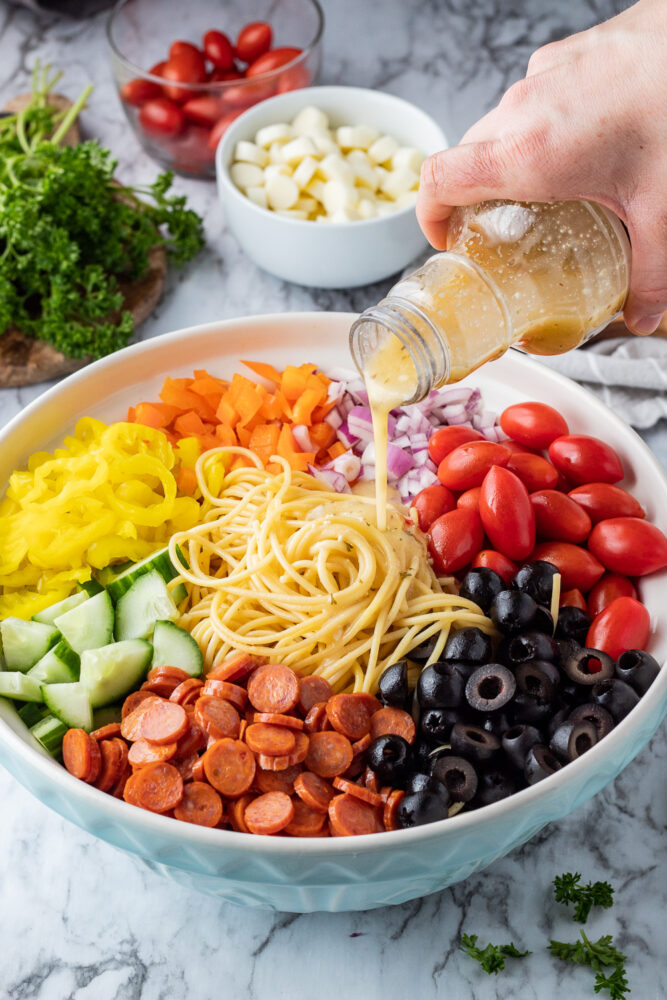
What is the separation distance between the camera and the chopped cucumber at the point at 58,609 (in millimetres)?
2133

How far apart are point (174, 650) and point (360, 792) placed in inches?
20.8

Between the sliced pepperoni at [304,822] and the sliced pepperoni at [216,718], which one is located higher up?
the sliced pepperoni at [216,718]

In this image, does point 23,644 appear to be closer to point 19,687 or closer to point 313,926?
point 19,687

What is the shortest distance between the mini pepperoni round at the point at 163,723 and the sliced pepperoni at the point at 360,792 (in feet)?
1.06

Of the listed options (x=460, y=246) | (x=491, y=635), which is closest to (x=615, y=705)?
(x=491, y=635)

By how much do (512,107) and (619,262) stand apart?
353mm

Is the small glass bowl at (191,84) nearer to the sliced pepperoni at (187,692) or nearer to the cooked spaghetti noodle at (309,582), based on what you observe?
the cooked spaghetti noodle at (309,582)

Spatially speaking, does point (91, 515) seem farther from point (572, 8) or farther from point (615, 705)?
point (572, 8)

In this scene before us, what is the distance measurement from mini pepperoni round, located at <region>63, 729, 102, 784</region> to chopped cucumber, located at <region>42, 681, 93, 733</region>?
0.25 ft

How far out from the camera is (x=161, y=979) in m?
1.91

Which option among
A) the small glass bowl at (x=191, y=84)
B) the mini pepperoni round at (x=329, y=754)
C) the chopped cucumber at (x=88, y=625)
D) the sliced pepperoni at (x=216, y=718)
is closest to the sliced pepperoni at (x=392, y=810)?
the mini pepperoni round at (x=329, y=754)

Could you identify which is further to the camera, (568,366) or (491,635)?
(568,366)

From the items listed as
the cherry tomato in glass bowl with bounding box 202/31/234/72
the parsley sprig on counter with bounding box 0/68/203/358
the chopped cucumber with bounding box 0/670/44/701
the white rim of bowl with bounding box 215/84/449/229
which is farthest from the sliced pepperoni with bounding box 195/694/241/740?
the cherry tomato in glass bowl with bounding box 202/31/234/72

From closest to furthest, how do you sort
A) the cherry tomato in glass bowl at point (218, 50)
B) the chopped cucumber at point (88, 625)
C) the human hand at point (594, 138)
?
the human hand at point (594, 138), the chopped cucumber at point (88, 625), the cherry tomato in glass bowl at point (218, 50)
